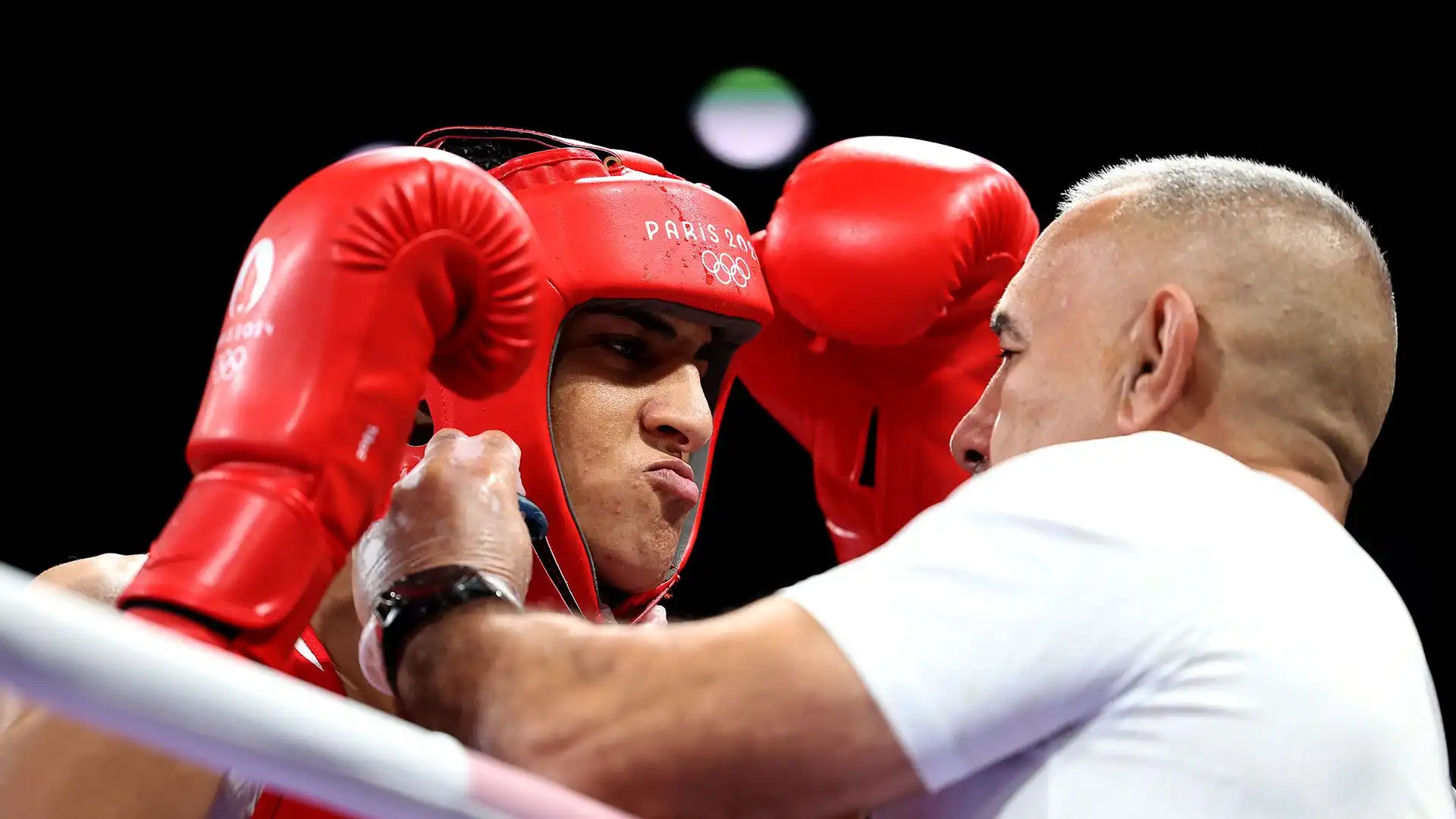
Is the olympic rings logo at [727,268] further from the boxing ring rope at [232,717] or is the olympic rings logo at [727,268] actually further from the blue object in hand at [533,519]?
the boxing ring rope at [232,717]

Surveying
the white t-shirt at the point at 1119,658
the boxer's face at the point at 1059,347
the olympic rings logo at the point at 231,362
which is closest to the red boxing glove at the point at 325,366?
the olympic rings logo at the point at 231,362

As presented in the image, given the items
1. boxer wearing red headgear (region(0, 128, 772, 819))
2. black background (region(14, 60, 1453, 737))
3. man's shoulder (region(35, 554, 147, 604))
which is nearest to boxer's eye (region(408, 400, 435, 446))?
boxer wearing red headgear (region(0, 128, 772, 819))

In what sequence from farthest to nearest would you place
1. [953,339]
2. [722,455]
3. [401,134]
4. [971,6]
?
[722,455]
[971,6]
[401,134]
[953,339]

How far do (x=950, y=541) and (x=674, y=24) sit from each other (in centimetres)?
353

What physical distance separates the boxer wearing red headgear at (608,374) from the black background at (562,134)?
1.87m

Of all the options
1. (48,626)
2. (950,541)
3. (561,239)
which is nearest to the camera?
(48,626)

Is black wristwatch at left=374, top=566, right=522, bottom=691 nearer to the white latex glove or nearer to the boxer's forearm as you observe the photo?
the white latex glove

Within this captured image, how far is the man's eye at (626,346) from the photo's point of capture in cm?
187

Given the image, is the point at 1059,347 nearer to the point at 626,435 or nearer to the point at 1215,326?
Answer: the point at 1215,326

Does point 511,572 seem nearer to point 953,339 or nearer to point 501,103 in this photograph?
point 953,339

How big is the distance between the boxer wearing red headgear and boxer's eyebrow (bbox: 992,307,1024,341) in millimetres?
516

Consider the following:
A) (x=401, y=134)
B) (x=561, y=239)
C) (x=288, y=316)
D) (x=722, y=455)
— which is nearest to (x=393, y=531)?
(x=288, y=316)

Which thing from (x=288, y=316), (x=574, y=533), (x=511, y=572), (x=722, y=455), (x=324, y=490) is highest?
(x=288, y=316)

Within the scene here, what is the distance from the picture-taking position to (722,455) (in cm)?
448
